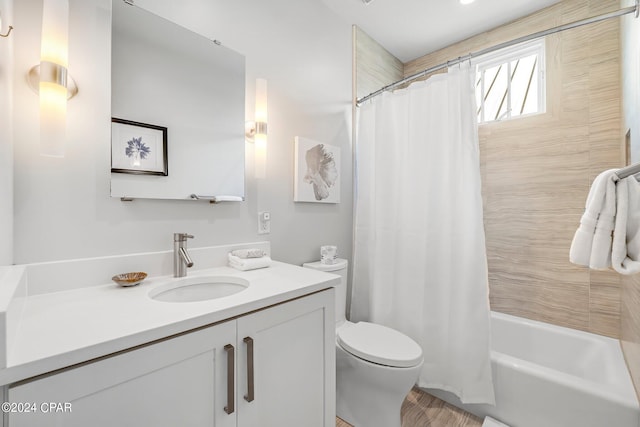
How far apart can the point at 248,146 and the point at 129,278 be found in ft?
2.75

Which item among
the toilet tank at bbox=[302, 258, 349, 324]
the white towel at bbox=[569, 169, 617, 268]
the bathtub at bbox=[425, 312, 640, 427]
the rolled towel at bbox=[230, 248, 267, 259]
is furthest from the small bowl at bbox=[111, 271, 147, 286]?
the bathtub at bbox=[425, 312, 640, 427]

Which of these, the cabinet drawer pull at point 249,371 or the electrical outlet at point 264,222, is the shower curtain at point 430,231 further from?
the cabinet drawer pull at point 249,371

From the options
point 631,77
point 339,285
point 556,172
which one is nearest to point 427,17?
point 631,77

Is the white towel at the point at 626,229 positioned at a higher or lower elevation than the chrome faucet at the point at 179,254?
higher

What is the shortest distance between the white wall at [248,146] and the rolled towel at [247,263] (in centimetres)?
13

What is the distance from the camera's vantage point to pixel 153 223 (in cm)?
116

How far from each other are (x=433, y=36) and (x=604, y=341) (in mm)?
2461

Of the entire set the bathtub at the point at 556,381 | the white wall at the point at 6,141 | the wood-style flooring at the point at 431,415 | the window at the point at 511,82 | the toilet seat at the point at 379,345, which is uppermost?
the window at the point at 511,82

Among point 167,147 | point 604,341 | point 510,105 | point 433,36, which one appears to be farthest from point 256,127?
point 604,341

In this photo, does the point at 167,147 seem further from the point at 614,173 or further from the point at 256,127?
the point at 614,173

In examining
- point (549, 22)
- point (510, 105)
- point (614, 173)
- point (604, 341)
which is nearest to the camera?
point (614, 173)

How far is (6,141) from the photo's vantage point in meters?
0.83

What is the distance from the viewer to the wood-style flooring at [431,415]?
4.98ft

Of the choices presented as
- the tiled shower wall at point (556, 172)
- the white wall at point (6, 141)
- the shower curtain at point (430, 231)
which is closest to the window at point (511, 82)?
the tiled shower wall at point (556, 172)
